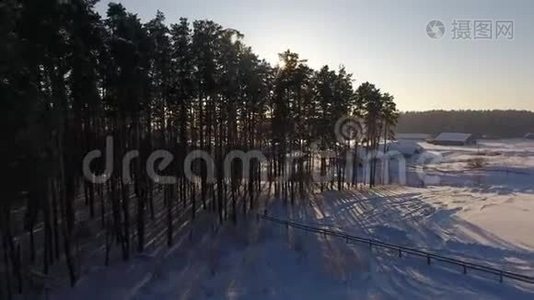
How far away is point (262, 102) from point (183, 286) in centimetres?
2171

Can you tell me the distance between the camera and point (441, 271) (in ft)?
88.1

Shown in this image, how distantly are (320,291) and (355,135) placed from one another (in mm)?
37876

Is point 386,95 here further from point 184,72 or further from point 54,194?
point 54,194

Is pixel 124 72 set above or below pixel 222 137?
above

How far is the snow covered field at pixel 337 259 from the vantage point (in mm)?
24500

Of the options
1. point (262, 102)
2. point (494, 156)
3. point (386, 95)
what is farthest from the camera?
point (494, 156)

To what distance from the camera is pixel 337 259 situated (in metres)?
29.2

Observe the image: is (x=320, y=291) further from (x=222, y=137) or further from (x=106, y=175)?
(x=222, y=137)

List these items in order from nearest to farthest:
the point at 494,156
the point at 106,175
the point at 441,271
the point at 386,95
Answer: the point at 441,271 → the point at 106,175 → the point at 386,95 → the point at 494,156

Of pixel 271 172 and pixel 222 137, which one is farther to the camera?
pixel 271 172

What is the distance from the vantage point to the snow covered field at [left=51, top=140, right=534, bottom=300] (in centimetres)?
2450

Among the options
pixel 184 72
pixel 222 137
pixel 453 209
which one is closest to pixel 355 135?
pixel 453 209

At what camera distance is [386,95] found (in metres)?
69.1

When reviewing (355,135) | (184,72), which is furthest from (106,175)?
(355,135)
